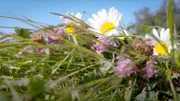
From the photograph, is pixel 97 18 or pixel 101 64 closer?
pixel 101 64

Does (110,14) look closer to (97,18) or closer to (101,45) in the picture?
(97,18)

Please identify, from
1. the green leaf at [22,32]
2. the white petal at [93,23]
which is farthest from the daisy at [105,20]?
the green leaf at [22,32]

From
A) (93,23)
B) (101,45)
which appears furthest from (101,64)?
(93,23)

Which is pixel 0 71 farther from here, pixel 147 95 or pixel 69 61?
pixel 147 95

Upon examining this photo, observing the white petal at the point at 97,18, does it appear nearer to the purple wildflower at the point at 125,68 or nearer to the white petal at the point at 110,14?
the white petal at the point at 110,14

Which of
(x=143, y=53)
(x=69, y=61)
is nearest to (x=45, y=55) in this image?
(x=69, y=61)

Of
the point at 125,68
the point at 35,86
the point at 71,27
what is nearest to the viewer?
the point at 35,86

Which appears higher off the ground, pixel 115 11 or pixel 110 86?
pixel 115 11

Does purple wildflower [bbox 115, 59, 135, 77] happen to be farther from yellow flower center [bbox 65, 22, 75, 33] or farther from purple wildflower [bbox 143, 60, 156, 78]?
yellow flower center [bbox 65, 22, 75, 33]
